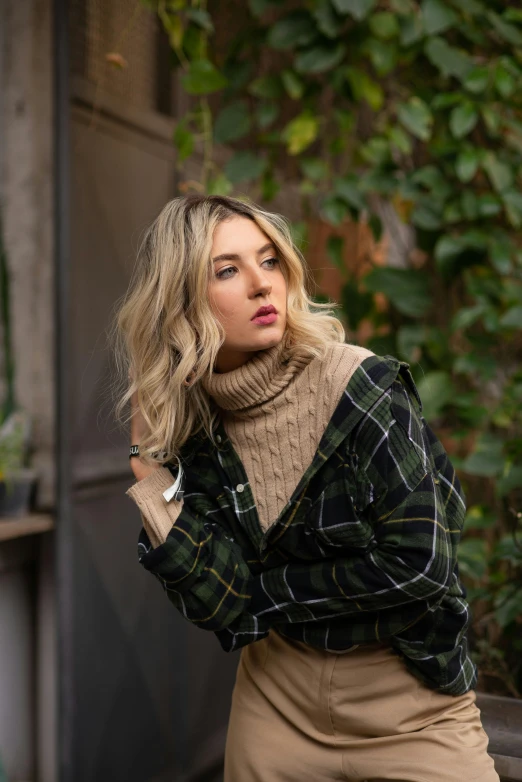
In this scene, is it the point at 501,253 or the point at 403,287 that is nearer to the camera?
the point at 501,253

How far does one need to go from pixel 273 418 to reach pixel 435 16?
124 cm

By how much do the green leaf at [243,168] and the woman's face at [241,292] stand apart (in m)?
0.97

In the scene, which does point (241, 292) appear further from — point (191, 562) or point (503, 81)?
point (503, 81)

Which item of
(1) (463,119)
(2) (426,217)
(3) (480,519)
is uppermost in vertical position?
(1) (463,119)

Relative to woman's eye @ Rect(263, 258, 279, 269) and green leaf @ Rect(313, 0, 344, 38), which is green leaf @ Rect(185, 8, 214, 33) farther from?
woman's eye @ Rect(263, 258, 279, 269)

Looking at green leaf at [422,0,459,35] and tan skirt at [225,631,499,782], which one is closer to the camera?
tan skirt at [225,631,499,782]

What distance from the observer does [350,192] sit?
211cm

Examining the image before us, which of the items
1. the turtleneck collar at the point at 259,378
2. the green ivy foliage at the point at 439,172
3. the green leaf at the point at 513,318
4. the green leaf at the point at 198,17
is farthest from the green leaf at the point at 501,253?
the turtleneck collar at the point at 259,378

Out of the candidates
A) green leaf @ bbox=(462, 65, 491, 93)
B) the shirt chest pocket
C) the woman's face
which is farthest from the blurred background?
the woman's face

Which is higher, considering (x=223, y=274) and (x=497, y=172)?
(x=497, y=172)

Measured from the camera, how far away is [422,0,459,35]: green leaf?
198 cm

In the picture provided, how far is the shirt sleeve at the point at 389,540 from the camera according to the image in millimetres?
1081

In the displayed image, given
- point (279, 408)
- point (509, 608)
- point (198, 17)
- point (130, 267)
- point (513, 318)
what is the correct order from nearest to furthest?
point (279, 408) < point (509, 608) < point (513, 318) < point (198, 17) < point (130, 267)

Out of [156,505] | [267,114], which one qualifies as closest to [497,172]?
[267,114]
